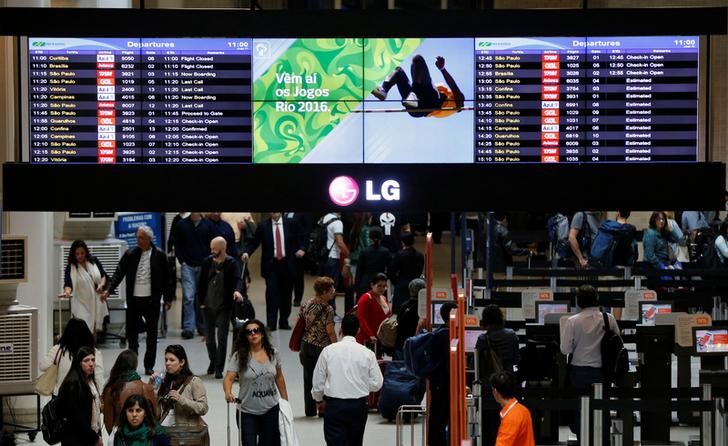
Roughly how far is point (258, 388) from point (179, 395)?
65cm

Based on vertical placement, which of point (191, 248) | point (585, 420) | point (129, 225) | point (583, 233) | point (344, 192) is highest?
point (344, 192)

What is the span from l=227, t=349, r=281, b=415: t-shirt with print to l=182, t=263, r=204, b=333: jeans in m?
7.84

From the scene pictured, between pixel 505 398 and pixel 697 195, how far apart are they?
2.20 meters

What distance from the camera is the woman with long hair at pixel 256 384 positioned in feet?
33.5

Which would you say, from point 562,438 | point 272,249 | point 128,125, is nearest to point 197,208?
point 128,125

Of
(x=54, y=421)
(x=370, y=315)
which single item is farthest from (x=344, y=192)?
(x=370, y=315)

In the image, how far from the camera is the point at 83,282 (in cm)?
1597

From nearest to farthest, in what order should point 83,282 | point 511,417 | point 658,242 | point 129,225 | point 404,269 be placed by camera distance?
1. point 511,417
2. point 83,282
3. point 404,269
4. point 658,242
5. point 129,225

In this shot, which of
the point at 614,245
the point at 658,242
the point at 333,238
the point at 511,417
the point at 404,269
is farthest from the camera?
the point at 333,238

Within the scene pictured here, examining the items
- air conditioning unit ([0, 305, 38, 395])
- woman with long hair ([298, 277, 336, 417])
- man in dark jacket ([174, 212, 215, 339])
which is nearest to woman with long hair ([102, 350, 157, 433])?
air conditioning unit ([0, 305, 38, 395])

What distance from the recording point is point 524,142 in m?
10.1

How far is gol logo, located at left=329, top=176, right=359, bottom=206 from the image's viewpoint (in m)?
9.96

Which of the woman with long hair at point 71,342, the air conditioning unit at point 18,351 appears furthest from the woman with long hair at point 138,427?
the air conditioning unit at point 18,351

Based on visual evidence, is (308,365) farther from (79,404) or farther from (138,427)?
(138,427)
